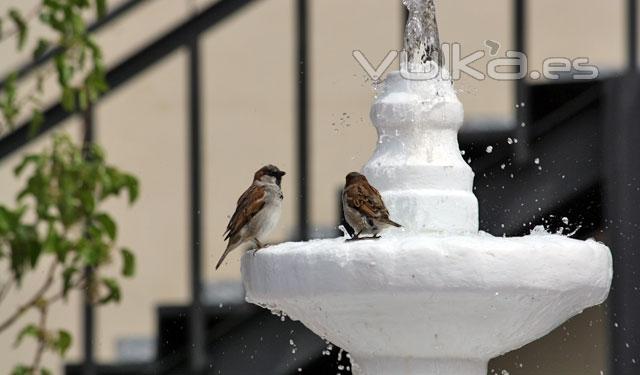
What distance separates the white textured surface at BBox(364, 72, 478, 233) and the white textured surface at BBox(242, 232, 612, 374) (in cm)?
11

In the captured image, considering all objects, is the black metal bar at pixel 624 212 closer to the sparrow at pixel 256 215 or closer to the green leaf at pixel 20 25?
the green leaf at pixel 20 25

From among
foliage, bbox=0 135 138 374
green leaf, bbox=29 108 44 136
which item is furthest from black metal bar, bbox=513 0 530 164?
green leaf, bbox=29 108 44 136

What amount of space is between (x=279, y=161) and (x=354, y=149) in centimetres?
25

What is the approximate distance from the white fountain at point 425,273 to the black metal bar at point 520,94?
4.57 ft

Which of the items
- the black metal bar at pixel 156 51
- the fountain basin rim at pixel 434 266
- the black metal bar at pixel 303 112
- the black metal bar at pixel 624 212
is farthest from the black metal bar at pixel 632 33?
the fountain basin rim at pixel 434 266

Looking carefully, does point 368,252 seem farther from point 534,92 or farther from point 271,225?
point 534,92

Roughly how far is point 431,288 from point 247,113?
3.30 metres

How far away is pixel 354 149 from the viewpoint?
667 centimetres

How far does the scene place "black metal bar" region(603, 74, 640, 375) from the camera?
5641mm

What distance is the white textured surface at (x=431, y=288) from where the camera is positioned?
12.6 ft

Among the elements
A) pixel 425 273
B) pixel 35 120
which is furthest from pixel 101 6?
pixel 425 273

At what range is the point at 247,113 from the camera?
7086 mm

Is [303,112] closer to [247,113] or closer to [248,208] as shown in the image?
[247,113]

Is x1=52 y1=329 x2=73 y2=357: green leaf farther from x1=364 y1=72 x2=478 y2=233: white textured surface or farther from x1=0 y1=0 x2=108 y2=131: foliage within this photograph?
x1=364 y1=72 x2=478 y2=233: white textured surface
